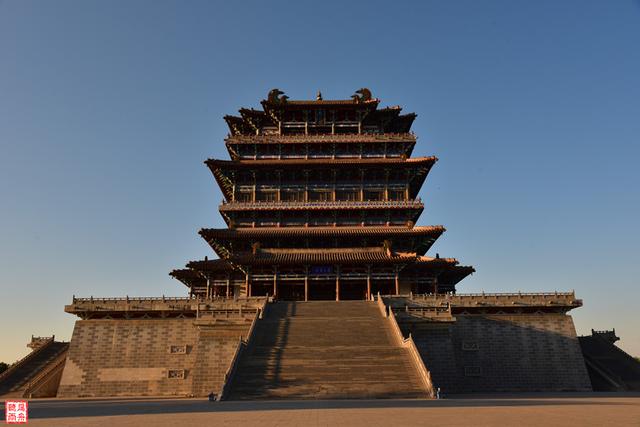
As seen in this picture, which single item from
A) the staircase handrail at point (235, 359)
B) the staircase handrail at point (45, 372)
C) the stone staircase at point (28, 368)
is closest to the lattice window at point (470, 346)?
the staircase handrail at point (235, 359)

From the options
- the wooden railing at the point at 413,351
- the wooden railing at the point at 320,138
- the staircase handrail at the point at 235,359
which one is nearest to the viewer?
the staircase handrail at the point at 235,359

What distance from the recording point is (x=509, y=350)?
3753 centimetres

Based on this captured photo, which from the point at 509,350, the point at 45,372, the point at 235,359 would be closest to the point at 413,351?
the point at 235,359

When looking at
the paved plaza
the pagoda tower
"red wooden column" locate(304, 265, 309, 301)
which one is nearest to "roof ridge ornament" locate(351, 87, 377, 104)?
A: the pagoda tower

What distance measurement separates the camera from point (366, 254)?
148 feet

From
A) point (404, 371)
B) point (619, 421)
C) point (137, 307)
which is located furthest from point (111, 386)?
point (619, 421)

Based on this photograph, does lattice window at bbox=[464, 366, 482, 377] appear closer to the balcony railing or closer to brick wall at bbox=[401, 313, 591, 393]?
brick wall at bbox=[401, 313, 591, 393]

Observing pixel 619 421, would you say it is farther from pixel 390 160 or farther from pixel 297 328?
pixel 390 160

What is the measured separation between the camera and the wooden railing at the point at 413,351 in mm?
24797

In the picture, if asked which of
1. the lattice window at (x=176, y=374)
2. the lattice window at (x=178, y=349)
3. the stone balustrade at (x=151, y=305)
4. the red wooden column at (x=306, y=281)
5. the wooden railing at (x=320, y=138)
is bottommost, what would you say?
the lattice window at (x=176, y=374)

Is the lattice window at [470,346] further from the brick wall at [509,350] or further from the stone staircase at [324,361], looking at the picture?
the stone staircase at [324,361]

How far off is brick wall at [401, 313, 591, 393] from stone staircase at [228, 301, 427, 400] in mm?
4450

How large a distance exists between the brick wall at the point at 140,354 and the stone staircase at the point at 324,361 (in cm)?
377

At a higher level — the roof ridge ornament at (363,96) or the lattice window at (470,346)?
the roof ridge ornament at (363,96)
